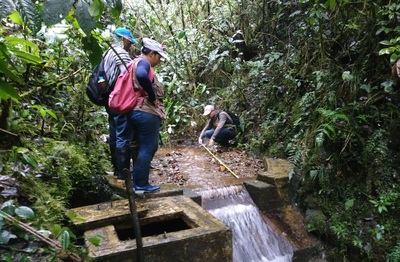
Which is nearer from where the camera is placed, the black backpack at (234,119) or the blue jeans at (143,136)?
the blue jeans at (143,136)

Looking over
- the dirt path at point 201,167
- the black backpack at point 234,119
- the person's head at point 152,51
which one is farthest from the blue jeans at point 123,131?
the black backpack at point 234,119

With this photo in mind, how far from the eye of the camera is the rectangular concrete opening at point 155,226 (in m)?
3.74

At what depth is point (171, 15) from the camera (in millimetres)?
10945

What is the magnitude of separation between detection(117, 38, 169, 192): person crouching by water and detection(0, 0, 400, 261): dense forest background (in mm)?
570

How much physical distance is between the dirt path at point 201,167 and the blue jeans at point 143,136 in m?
1.59

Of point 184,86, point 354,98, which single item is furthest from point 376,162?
point 184,86

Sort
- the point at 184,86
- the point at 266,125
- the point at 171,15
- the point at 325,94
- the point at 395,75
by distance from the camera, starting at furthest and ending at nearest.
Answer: the point at 171,15 < the point at 184,86 < the point at 266,125 < the point at 325,94 < the point at 395,75

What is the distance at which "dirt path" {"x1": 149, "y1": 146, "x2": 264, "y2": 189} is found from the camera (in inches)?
242

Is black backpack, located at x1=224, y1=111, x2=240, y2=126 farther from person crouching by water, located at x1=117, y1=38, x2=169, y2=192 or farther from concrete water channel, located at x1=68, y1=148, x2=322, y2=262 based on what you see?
person crouching by water, located at x1=117, y1=38, x2=169, y2=192

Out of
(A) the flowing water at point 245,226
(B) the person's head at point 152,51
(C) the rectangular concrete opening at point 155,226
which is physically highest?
(B) the person's head at point 152,51

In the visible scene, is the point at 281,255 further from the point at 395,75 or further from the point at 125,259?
the point at 395,75

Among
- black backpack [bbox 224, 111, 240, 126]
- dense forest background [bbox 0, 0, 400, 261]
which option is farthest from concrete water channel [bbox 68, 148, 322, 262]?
black backpack [bbox 224, 111, 240, 126]

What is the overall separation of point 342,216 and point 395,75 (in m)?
2.15

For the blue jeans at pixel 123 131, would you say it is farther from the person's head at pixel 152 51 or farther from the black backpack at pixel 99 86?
the person's head at pixel 152 51
